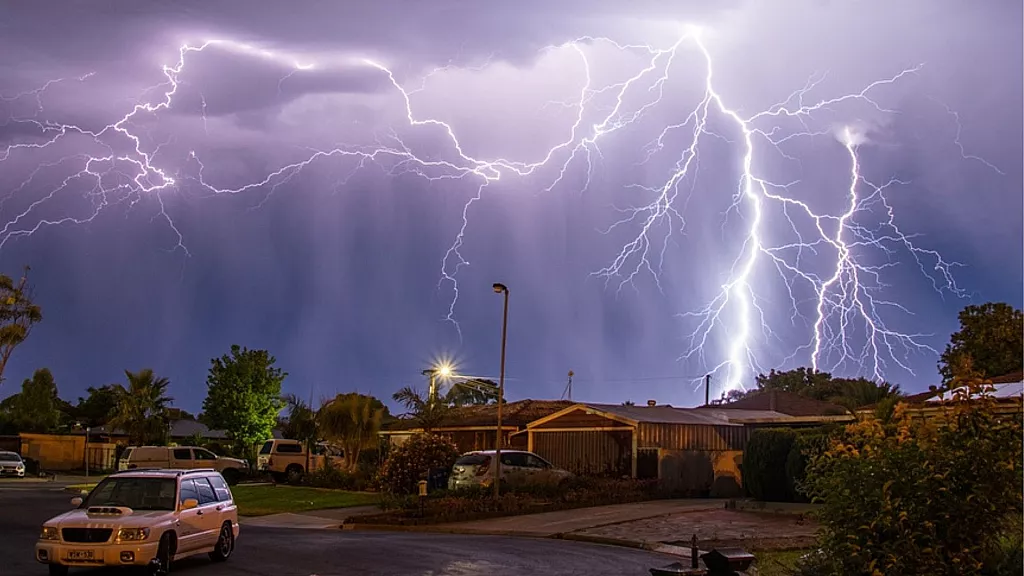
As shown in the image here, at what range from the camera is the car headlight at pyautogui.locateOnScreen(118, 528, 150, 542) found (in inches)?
549

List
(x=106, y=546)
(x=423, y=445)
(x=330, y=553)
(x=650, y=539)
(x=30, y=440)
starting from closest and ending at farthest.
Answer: (x=106, y=546) < (x=330, y=553) < (x=650, y=539) < (x=423, y=445) < (x=30, y=440)

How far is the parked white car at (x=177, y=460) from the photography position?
4077 centimetres

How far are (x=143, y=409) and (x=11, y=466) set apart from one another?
334 inches

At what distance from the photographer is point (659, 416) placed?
34250 millimetres

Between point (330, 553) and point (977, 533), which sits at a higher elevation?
point (977, 533)

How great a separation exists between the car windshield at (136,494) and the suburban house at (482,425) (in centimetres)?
2310

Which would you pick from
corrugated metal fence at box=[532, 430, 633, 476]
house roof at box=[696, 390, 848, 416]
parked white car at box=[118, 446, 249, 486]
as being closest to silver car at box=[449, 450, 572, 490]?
corrugated metal fence at box=[532, 430, 633, 476]

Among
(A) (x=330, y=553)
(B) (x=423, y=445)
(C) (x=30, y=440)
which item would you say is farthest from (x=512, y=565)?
(C) (x=30, y=440)

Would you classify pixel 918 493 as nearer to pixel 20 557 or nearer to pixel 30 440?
pixel 20 557

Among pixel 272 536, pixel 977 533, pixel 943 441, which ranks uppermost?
pixel 943 441

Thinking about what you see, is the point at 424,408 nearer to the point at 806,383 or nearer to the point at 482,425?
the point at 482,425

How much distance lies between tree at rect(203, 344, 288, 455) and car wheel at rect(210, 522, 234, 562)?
3609 cm

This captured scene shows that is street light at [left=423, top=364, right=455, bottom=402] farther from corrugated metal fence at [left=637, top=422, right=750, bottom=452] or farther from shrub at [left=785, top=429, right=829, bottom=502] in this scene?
shrub at [left=785, top=429, right=829, bottom=502]

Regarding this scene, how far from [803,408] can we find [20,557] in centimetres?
3821
